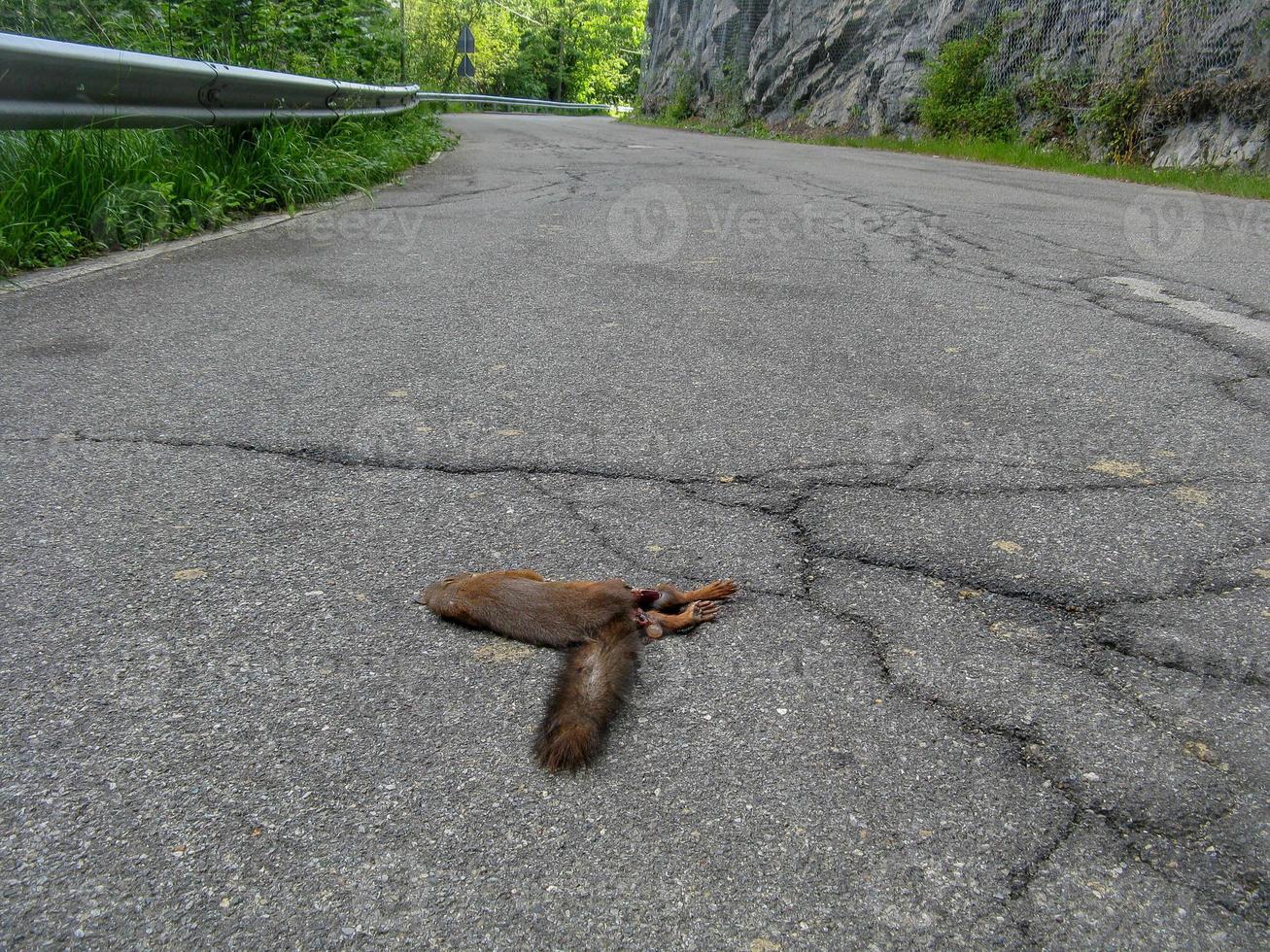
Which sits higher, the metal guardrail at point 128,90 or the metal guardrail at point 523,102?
the metal guardrail at point 128,90

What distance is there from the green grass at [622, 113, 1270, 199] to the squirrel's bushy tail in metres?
10.4

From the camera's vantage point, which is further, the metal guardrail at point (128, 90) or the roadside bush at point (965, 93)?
the roadside bush at point (965, 93)

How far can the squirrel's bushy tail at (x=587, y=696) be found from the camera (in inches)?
69.7

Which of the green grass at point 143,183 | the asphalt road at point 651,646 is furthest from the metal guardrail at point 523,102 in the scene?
the asphalt road at point 651,646

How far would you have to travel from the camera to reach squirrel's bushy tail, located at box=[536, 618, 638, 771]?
1771mm

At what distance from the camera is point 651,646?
83.8 inches

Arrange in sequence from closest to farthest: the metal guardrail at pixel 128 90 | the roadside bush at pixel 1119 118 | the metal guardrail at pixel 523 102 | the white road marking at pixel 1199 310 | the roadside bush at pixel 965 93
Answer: the white road marking at pixel 1199 310 < the metal guardrail at pixel 128 90 < the roadside bush at pixel 1119 118 < the roadside bush at pixel 965 93 < the metal guardrail at pixel 523 102

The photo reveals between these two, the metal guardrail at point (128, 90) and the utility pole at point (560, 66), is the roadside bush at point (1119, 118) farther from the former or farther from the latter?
the utility pole at point (560, 66)

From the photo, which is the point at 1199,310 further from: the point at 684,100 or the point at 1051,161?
the point at 684,100

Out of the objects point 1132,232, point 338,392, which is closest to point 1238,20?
point 1132,232

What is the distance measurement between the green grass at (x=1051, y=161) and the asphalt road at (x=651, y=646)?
699cm

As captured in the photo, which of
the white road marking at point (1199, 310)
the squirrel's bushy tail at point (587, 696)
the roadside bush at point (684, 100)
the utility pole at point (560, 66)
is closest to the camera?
the squirrel's bushy tail at point (587, 696)

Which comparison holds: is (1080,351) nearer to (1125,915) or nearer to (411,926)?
(1125,915)

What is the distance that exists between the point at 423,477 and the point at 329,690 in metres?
1.03
